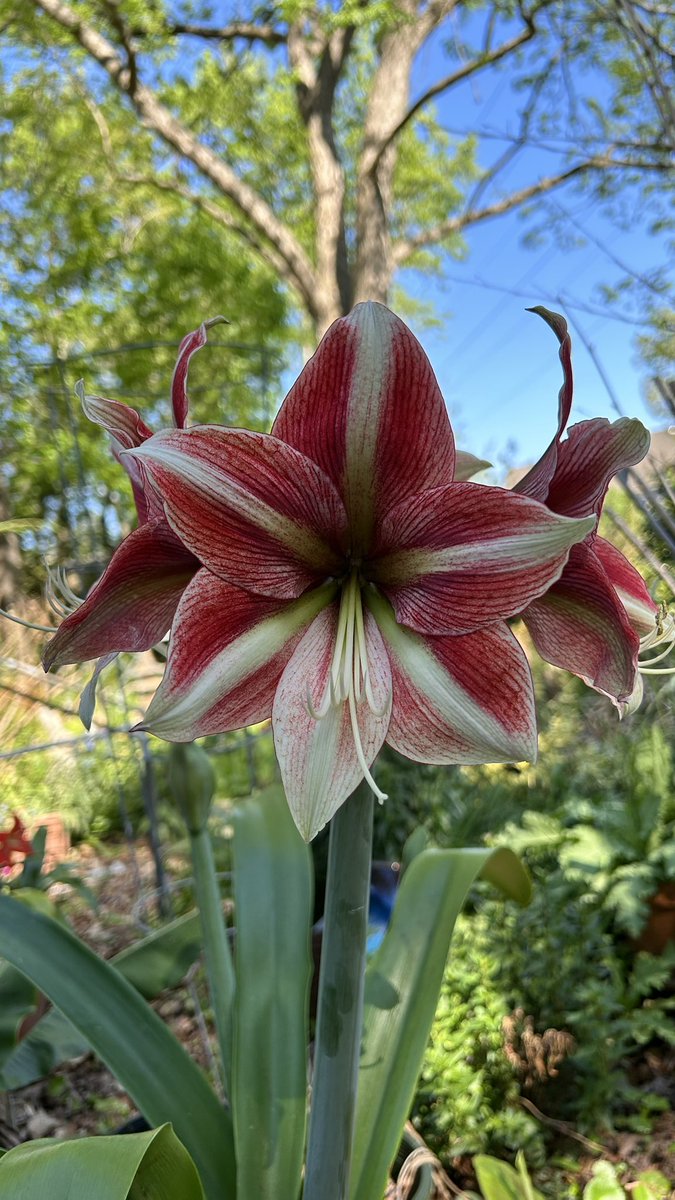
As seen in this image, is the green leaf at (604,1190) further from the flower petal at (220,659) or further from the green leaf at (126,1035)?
the flower petal at (220,659)

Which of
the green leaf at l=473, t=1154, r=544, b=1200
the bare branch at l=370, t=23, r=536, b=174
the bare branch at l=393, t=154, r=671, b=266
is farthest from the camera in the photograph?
the bare branch at l=393, t=154, r=671, b=266

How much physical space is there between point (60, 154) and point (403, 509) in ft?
23.8

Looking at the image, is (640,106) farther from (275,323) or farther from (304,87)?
(275,323)

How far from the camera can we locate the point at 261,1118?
0.71 m

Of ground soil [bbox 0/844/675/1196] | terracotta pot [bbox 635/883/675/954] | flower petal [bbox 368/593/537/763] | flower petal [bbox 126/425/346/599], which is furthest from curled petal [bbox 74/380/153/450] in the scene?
terracotta pot [bbox 635/883/675/954]

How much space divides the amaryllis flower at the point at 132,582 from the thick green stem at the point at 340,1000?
20 cm

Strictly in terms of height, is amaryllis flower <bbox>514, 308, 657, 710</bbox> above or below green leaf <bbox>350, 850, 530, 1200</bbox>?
above

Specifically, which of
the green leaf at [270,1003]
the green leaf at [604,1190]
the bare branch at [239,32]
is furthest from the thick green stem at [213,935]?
the bare branch at [239,32]

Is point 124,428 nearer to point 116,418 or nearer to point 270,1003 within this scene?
point 116,418

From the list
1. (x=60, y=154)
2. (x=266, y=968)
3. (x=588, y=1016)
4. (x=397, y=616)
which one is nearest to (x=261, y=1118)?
(x=266, y=968)

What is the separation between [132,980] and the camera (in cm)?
110

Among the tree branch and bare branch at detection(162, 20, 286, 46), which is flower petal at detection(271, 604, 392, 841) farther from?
bare branch at detection(162, 20, 286, 46)

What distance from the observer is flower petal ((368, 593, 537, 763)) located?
0.42 metres

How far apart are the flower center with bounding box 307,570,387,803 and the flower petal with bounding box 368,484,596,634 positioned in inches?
1.1
